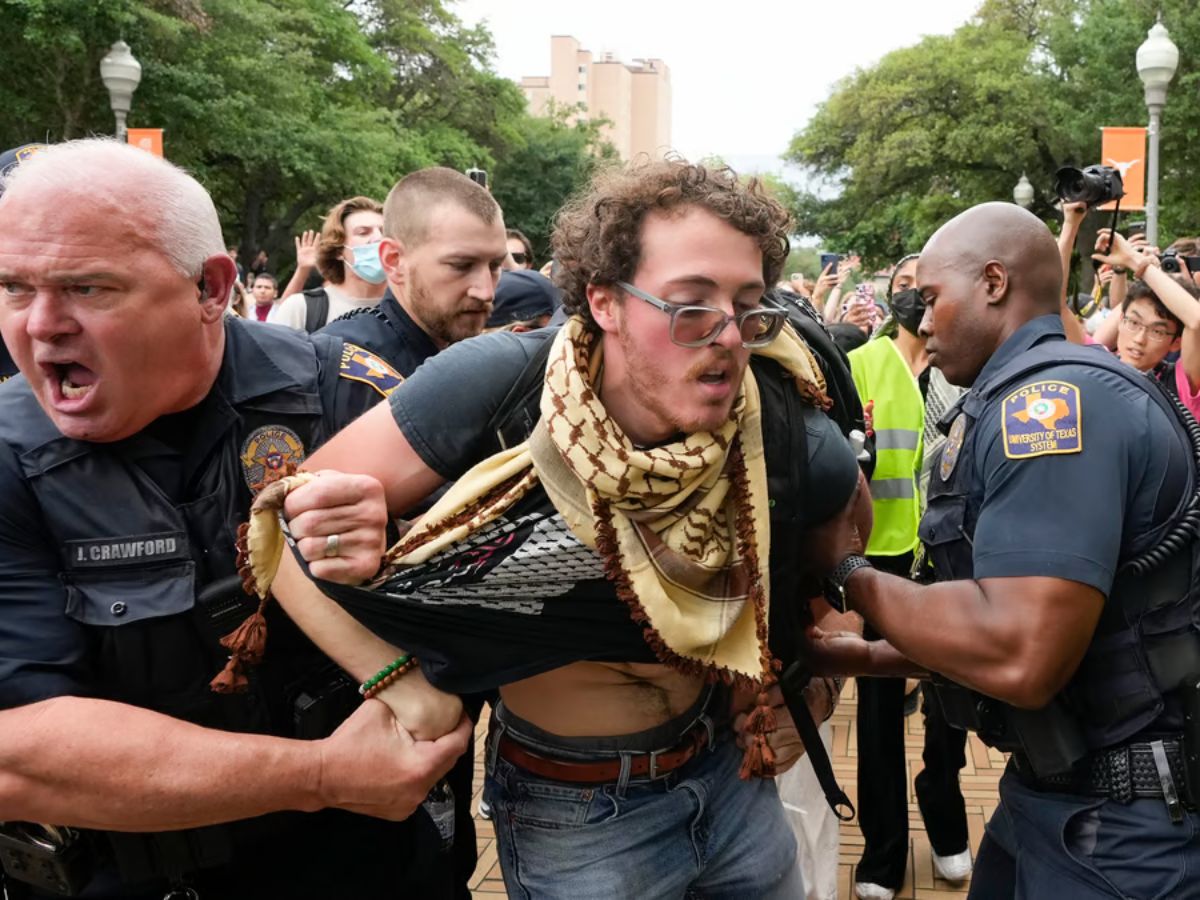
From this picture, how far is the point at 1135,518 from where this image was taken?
7.12 feet

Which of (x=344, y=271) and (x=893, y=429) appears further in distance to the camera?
(x=344, y=271)

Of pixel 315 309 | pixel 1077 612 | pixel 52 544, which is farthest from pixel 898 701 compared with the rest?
pixel 315 309

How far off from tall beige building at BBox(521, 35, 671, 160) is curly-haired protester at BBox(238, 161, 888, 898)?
107m

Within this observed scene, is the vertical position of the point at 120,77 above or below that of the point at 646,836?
above

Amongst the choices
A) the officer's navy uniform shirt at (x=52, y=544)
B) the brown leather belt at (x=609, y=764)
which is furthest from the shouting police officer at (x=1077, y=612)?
the officer's navy uniform shirt at (x=52, y=544)

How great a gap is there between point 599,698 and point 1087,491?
1.02m

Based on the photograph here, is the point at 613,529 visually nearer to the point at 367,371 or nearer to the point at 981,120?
the point at 367,371

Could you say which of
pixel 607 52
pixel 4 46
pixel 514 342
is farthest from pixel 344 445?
pixel 607 52

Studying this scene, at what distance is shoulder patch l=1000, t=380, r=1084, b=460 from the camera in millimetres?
2121

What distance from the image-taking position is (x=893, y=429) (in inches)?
180

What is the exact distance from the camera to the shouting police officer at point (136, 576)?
1731mm

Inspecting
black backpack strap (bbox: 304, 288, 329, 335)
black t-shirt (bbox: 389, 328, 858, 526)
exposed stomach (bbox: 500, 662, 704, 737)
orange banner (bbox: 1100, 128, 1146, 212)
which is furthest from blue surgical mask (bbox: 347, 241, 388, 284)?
orange banner (bbox: 1100, 128, 1146, 212)

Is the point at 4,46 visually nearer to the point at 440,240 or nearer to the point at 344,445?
the point at 440,240

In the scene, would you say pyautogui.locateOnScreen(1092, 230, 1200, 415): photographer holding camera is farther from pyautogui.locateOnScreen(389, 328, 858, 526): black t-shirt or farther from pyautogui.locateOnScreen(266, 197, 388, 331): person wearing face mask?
pyautogui.locateOnScreen(389, 328, 858, 526): black t-shirt
